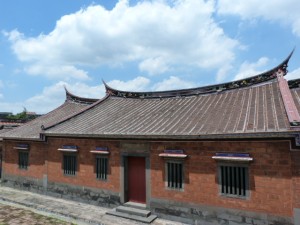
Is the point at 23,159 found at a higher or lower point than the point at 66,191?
higher

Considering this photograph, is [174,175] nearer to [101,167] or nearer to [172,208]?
[172,208]

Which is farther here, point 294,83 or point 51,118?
point 51,118

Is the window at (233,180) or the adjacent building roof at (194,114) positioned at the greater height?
the adjacent building roof at (194,114)

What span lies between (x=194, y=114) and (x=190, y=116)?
0.86 ft

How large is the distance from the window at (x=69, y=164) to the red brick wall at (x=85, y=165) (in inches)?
9.5

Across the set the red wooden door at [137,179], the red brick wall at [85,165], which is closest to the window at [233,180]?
the red wooden door at [137,179]

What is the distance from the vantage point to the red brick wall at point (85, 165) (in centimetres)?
1225

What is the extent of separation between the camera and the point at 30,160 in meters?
15.7

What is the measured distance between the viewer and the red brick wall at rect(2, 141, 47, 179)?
1514 centimetres

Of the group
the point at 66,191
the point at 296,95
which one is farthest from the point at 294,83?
the point at 66,191

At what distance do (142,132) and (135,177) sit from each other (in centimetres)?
230

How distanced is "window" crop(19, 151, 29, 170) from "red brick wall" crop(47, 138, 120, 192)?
7.03 ft

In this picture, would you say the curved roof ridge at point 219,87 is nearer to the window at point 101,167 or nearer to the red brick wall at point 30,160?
the window at point 101,167

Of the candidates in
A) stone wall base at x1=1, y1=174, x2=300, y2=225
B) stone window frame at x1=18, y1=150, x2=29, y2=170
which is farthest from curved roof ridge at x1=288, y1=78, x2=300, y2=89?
stone window frame at x1=18, y1=150, x2=29, y2=170
